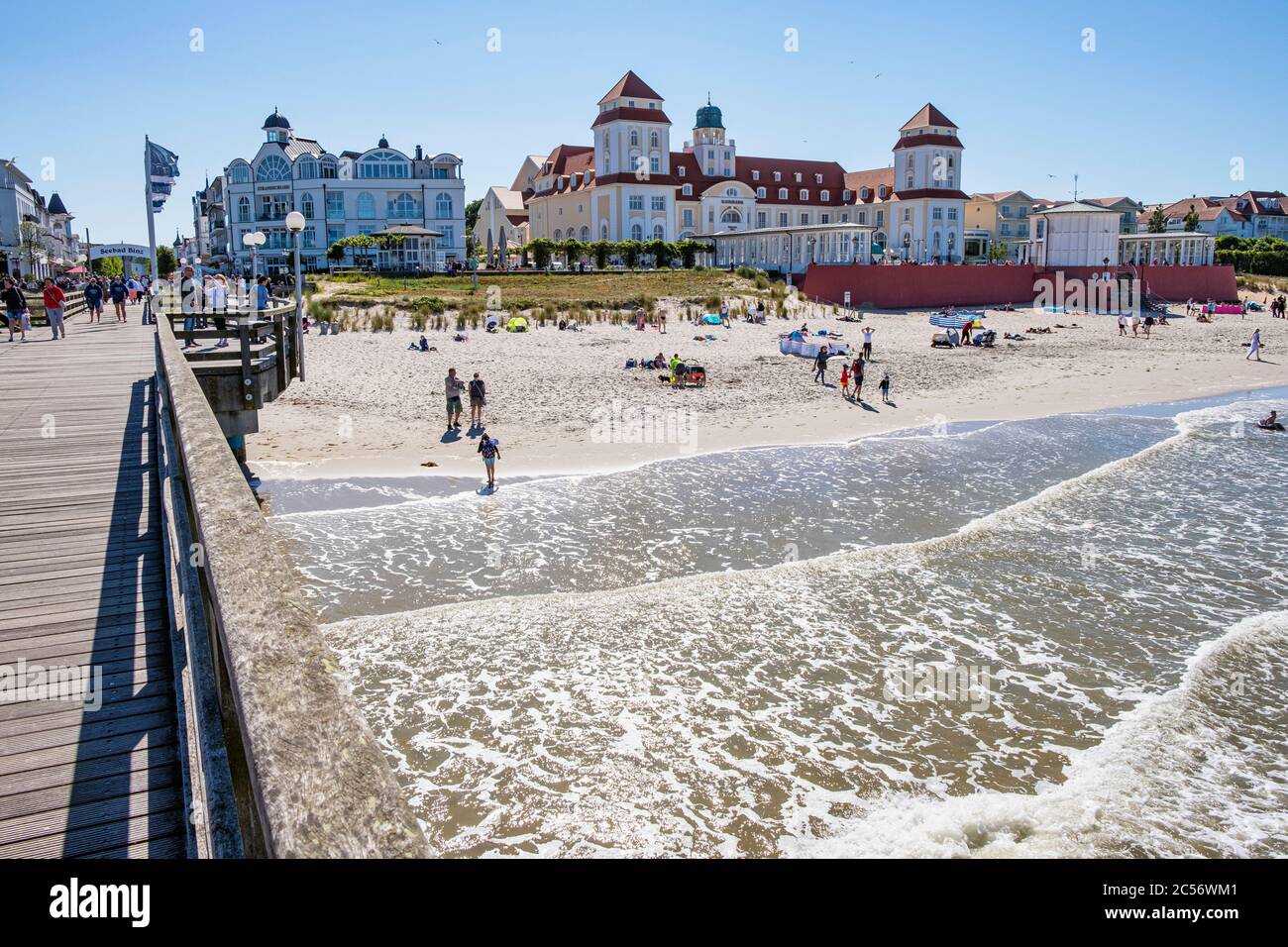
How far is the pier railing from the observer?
5.19ft

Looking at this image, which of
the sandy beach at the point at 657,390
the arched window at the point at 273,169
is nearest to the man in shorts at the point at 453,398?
the sandy beach at the point at 657,390

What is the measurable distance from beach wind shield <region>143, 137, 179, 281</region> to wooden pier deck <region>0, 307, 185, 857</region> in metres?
14.3

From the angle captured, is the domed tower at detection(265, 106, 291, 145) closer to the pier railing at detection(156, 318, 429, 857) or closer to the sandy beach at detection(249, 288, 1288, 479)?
the sandy beach at detection(249, 288, 1288, 479)

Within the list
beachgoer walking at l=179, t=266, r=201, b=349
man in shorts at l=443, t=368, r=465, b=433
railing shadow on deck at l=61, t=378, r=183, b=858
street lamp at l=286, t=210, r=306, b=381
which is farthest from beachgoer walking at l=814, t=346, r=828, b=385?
railing shadow on deck at l=61, t=378, r=183, b=858

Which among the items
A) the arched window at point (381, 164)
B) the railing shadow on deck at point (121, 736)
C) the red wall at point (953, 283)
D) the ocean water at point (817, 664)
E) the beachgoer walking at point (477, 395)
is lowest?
the ocean water at point (817, 664)

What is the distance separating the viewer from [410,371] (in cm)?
2928

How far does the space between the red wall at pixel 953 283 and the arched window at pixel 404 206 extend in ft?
105

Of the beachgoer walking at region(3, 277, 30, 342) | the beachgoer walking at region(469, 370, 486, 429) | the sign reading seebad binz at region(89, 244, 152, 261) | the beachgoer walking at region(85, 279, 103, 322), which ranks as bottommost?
the beachgoer walking at region(469, 370, 486, 429)

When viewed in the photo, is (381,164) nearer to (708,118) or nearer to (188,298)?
(708,118)

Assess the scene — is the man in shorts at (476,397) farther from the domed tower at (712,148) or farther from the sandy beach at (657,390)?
the domed tower at (712,148)

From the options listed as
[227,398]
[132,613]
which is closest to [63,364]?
[227,398]

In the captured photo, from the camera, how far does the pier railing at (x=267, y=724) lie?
1582 mm
